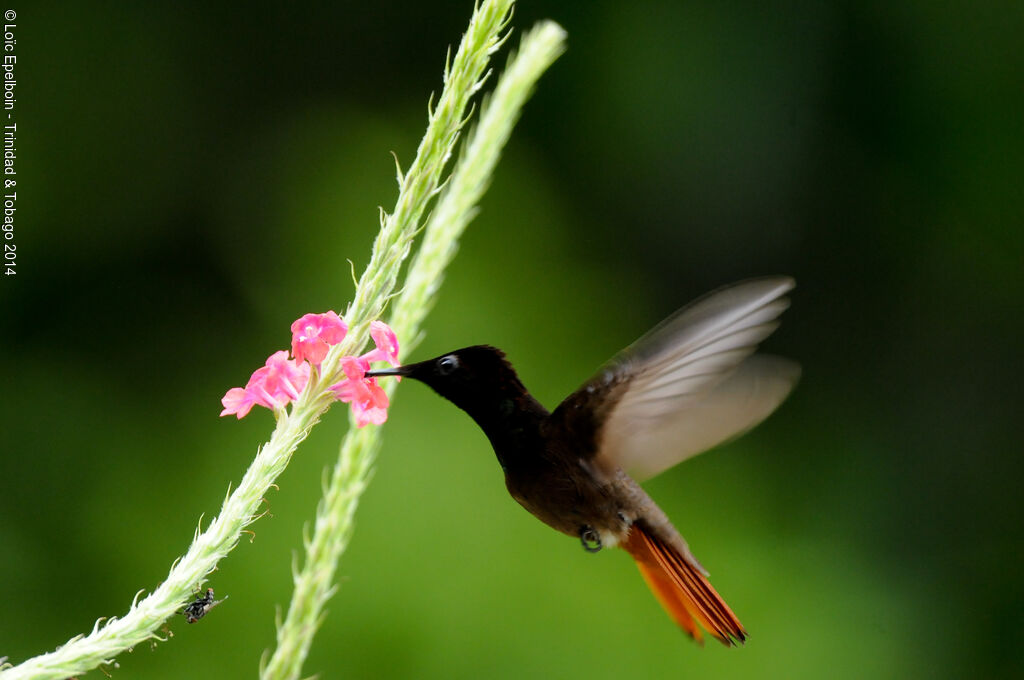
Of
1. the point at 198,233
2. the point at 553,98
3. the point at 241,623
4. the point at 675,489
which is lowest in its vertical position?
the point at 675,489

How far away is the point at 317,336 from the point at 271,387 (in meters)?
0.10

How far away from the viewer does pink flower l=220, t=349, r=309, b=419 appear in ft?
4.14

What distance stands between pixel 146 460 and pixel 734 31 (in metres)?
3.74

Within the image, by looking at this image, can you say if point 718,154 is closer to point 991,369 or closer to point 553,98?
point 553,98

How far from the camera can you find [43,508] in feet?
13.9

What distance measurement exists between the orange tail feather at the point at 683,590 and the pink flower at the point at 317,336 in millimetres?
974

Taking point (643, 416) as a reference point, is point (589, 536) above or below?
below

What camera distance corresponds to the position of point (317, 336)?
4.04ft

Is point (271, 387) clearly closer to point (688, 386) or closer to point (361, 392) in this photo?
point (361, 392)

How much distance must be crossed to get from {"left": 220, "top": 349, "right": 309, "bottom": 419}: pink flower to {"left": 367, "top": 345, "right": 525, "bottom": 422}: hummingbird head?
12.9 inches

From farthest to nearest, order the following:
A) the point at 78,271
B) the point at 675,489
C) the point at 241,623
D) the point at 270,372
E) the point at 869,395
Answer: the point at 869,395, the point at 78,271, the point at 675,489, the point at 241,623, the point at 270,372

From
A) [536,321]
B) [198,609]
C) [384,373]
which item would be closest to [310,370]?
[384,373]

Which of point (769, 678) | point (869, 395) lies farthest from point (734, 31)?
point (769, 678)

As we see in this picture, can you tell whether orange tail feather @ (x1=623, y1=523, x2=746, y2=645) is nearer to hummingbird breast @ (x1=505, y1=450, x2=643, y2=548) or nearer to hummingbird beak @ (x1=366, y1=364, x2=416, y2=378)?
hummingbird breast @ (x1=505, y1=450, x2=643, y2=548)
